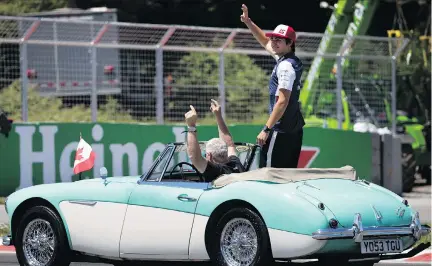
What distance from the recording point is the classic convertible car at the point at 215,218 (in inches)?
347

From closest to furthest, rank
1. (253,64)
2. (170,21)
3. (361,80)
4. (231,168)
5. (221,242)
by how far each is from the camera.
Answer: (221,242)
(231,168)
(253,64)
(361,80)
(170,21)

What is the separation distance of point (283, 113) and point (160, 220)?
4.67 ft

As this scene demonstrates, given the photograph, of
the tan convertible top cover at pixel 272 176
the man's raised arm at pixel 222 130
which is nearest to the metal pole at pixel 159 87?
the man's raised arm at pixel 222 130

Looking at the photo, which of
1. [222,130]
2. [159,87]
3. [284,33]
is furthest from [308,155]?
[284,33]

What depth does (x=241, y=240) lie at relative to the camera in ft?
29.6

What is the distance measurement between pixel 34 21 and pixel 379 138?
21.0 feet

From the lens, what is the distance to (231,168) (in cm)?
1003

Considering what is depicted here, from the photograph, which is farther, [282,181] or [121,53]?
[121,53]

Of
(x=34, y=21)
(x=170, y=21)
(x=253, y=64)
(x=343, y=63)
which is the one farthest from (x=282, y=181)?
→ (x=170, y=21)

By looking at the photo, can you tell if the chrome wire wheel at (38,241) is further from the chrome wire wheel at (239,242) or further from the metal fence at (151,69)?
the metal fence at (151,69)

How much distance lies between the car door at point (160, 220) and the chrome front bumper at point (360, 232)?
1.18m

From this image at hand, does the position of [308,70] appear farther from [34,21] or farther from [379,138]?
[34,21]

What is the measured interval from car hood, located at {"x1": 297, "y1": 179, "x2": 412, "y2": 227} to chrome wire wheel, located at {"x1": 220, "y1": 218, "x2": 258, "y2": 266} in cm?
49

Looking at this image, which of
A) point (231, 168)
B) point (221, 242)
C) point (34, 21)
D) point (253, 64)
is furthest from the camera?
point (253, 64)
